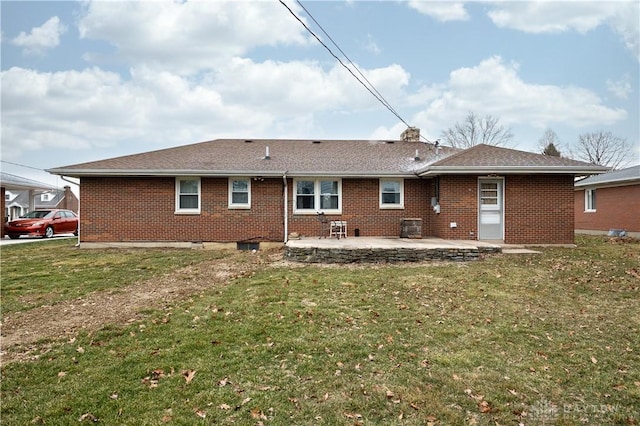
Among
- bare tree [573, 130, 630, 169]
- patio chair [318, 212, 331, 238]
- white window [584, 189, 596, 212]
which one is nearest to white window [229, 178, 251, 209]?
patio chair [318, 212, 331, 238]

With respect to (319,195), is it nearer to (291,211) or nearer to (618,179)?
(291,211)

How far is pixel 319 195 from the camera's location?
47.1 feet

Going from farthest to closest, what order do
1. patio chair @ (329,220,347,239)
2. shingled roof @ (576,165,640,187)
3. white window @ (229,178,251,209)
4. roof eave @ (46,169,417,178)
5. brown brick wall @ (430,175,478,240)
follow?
shingled roof @ (576,165,640,187), white window @ (229,178,251,209), patio chair @ (329,220,347,239), roof eave @ (46,169,417,178), brown brick wall @ (430,175,478,240)

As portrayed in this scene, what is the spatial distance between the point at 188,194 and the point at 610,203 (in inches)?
805

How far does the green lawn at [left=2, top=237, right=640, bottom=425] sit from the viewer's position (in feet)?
10.6

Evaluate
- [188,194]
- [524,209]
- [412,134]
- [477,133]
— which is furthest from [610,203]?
[477,133]

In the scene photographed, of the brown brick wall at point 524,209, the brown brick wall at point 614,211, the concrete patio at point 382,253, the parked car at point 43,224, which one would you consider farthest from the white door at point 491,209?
the parked car at point 43,224

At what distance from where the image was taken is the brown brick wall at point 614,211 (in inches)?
723

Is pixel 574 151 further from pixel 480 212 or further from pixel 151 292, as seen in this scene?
pixel 151 292

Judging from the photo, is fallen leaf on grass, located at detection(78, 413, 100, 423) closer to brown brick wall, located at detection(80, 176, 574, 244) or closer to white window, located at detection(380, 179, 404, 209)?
brown brick wall, located at detection(80, 176, 574, 244)

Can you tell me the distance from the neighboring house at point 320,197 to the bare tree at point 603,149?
131 feet

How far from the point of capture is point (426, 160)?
15664 mm

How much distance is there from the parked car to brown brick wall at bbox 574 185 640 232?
95.1 feet

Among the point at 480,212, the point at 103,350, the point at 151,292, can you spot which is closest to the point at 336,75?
the point at 480,212
